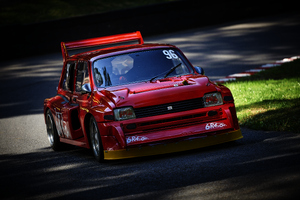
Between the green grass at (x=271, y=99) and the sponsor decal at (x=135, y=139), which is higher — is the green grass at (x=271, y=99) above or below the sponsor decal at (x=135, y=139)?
below

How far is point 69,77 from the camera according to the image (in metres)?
9.19

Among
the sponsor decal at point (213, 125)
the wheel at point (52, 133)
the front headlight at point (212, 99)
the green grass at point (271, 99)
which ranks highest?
Result: the front headlight at point (212, 99)

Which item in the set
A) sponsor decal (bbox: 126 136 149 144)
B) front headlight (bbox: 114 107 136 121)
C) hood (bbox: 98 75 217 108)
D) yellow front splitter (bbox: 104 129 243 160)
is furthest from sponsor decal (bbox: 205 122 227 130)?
front headlight (bbox: 114 107 136 121)

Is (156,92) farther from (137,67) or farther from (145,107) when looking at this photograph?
(137,67)

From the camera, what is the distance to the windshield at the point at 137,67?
8000 millimetres

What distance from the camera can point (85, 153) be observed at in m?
8.69

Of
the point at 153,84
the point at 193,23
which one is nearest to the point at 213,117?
the point at 153,84

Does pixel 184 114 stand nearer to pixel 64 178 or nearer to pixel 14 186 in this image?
pixel 64 178

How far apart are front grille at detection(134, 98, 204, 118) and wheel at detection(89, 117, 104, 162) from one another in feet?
2.25

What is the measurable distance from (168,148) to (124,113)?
0.74 metres

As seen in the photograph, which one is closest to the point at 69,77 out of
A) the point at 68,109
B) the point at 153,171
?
the point at 68,109

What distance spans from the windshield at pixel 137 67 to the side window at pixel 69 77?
3.12 feet

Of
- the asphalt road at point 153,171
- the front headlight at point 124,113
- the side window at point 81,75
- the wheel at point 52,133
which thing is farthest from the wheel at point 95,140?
the wheel at point 52,133

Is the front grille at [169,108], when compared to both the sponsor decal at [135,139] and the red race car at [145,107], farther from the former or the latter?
the sponsor decal at [135,139]
